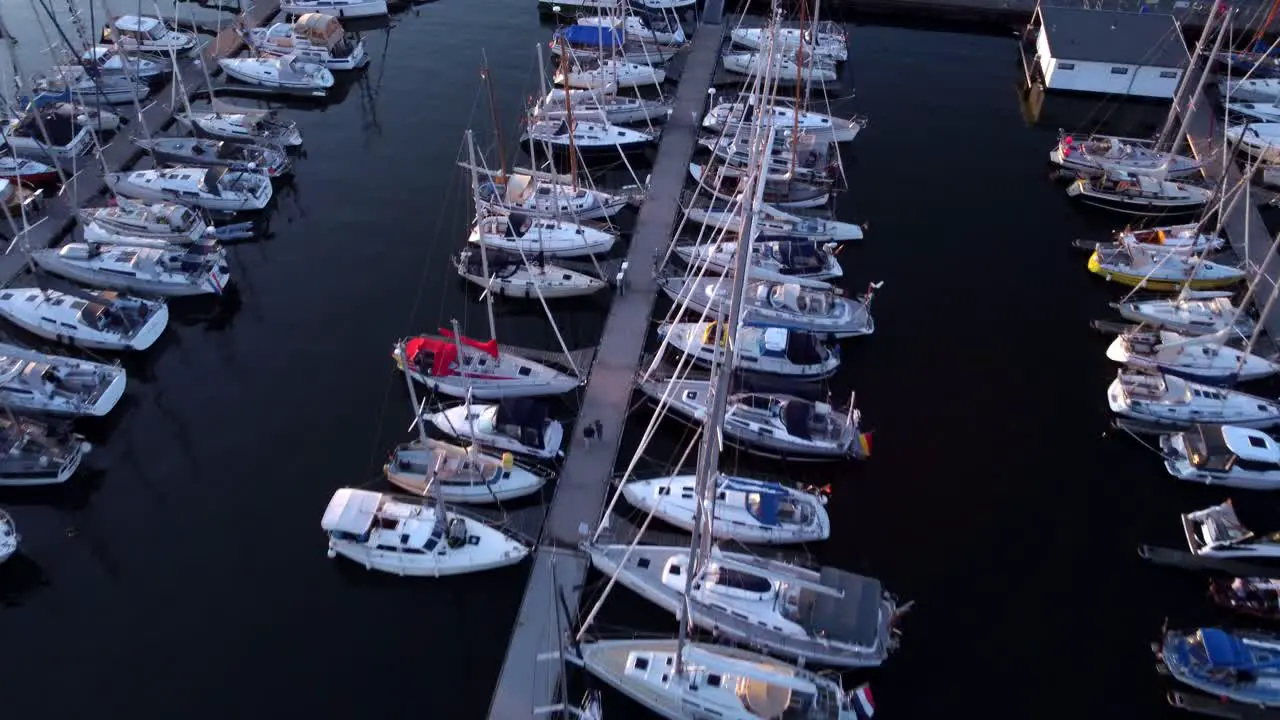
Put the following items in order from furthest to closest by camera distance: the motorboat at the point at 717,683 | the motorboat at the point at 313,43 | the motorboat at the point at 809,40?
the motorboat at the point at 313,43
the motorboat at the point at 809,40
the motorboat at the point at 717,683

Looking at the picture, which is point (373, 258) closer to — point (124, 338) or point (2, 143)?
point (124, 338)

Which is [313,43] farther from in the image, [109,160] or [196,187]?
[196,187]

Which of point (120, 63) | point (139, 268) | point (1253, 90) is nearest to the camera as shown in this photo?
point (139, 268)

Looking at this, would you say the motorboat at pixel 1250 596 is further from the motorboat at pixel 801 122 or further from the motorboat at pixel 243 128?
the motorboat at pixel 243 128

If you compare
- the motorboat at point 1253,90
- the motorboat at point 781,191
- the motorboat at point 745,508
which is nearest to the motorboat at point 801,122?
the motorboat at point 781,191

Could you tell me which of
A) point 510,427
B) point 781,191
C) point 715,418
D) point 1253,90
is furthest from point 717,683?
point 1253,90


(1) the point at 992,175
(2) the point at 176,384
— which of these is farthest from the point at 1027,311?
(2) the point at 176,384

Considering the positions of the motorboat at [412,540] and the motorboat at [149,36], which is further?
the motorboat at [149,36]
